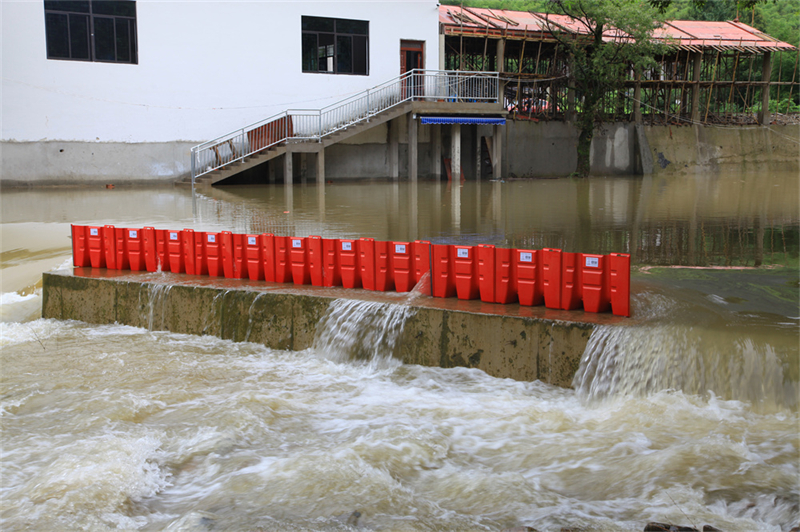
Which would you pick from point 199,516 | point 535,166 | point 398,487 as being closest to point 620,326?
point 398,487

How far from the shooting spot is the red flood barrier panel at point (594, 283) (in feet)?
23.1

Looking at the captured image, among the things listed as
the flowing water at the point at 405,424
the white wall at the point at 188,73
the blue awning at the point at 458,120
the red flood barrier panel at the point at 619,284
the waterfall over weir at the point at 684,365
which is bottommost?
the flowing water at the point at 405,424

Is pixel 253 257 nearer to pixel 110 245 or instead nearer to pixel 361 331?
pixel 361 331

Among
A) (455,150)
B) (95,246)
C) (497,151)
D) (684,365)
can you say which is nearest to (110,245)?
(95,246)

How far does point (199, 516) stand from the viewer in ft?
15.2

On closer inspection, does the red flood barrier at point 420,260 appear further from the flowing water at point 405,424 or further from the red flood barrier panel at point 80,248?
the red flood barrier panel at point 80,248

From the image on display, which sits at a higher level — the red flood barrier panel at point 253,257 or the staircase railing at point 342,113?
the staircase railing at point 342,113

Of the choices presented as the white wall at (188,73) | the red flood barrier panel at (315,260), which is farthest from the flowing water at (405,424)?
the white wall at (188,73)

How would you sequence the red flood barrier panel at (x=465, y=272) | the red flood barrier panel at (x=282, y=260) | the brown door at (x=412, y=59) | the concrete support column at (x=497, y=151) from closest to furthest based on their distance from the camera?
1. the red flood barrier panel at (x=465, y=272)
2. the red flood barrier panel at (x=282, y=260)
3. the brown door at (x=412, y=59)
4. the concrete support column at (x=497, y=151)

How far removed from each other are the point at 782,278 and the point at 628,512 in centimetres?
509

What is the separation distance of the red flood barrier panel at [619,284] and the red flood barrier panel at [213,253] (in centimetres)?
526

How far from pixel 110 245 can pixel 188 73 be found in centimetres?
1843

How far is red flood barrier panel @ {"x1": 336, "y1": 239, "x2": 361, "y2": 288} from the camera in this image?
870 centimetres

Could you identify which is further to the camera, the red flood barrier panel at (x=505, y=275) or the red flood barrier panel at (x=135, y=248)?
the red flood barrier panel at (x=135, y=248)
